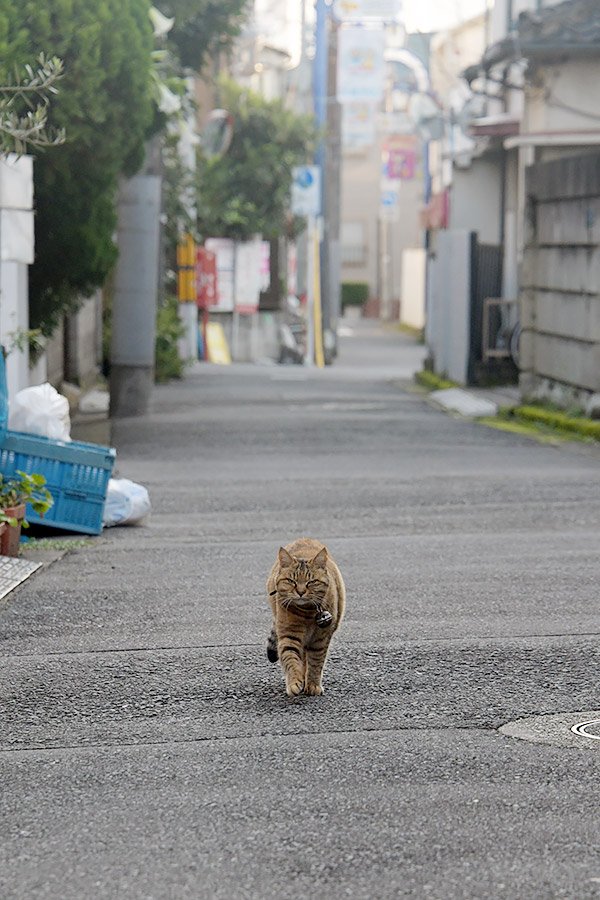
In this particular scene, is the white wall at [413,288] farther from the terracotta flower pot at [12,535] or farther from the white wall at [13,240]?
the terracotta flower pot at [12,535]

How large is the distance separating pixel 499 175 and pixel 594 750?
20497mm

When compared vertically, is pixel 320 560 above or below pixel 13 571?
above

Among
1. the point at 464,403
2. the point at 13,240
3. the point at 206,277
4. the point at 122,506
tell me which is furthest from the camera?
the point at 206,277

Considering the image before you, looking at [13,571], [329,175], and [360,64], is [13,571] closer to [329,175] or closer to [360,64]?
[329,175]

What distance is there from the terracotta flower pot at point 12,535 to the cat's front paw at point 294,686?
11.0ft

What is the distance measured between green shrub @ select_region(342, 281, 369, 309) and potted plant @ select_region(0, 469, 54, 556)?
166 feet

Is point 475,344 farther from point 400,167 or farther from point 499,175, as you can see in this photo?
point 400,167

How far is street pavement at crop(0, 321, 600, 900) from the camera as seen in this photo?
12.1ft

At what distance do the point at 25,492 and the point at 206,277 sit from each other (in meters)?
25.7

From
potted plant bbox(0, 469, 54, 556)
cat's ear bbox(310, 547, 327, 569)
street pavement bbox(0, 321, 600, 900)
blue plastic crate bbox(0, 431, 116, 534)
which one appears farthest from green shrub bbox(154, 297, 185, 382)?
cat's ear bbox(310, 547, 327, 569)

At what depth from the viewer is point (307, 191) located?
32.8m

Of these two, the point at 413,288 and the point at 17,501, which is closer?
the point at 17,501

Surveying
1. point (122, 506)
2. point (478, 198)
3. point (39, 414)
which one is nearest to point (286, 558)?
point (39, 414)

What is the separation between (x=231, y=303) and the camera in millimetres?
34531
